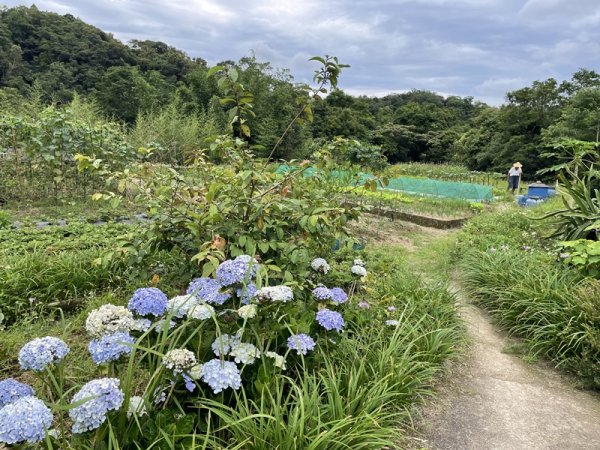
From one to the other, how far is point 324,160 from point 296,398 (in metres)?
1.66

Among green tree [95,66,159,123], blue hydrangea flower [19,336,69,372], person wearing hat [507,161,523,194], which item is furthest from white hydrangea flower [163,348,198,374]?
green tree [95,66,159,123]

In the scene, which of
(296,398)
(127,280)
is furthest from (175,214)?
(296,398)

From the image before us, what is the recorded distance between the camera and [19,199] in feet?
21.6

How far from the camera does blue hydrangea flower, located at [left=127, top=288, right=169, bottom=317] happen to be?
1.48 m

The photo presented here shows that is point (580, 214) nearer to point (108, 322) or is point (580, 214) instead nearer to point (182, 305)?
point (182, 305)

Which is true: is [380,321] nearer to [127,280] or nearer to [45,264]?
[127,280]

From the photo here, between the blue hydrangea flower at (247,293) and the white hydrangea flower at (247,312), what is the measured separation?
8cm

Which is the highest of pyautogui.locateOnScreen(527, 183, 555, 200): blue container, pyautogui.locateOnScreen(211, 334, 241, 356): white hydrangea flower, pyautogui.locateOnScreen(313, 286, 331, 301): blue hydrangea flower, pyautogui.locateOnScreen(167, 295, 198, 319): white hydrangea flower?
pyautogui.locateOnScreen(527, 183, 555, 200): blue container

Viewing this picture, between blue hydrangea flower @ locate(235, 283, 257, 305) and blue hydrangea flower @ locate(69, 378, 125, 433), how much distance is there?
56 cm

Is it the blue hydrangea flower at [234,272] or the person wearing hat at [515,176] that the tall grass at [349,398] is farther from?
the person wearing hat at [515,176]

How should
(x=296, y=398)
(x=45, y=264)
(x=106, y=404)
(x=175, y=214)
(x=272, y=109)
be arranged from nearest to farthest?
1. (x=106, y=404)
2. (x=296, y=398)
3. (x=175, y=214)
4. (x=45, y=264)
5. (x=272, y=109)

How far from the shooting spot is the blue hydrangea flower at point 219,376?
1329mm

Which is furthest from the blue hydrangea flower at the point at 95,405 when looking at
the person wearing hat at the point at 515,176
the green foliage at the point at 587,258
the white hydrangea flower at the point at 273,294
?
the person wearing hat at the point at 515,176

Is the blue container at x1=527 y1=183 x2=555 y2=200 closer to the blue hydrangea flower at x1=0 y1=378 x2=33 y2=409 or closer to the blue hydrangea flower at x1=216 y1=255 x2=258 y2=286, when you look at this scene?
the blue hydrangea flower at x1=216 y1=255 x2=258 y2=286
